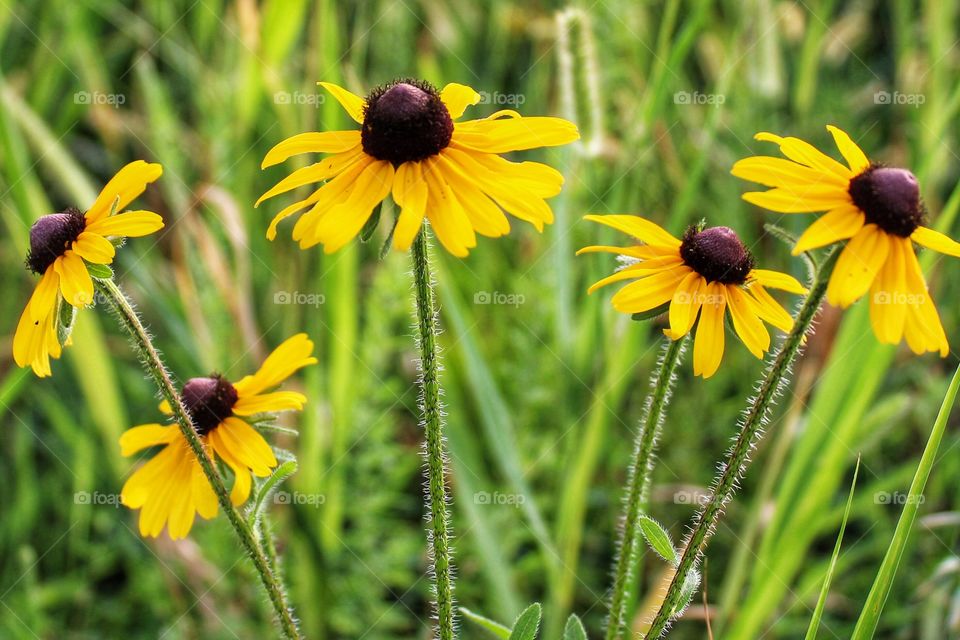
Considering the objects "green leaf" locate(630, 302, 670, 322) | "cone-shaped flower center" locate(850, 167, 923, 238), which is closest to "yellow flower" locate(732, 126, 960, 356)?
"cone-shaped flower center" locate(850, 167, 923, 238)

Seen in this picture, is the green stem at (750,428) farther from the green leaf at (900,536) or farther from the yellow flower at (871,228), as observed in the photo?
the green leaf at (900,536)

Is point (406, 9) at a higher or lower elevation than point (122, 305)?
higher

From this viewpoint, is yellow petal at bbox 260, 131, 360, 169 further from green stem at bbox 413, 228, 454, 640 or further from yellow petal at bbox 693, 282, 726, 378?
yellow petal at bbox 693, 282, 726, 378

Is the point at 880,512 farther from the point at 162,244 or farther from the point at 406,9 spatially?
the point at 162,244

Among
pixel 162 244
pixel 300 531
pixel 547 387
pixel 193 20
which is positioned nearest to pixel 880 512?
pixel 547 387

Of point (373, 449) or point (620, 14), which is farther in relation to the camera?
point (620, 14)

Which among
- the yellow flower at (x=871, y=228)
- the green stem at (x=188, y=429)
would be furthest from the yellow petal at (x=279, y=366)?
the yellow flower at (x=871, y=228)
